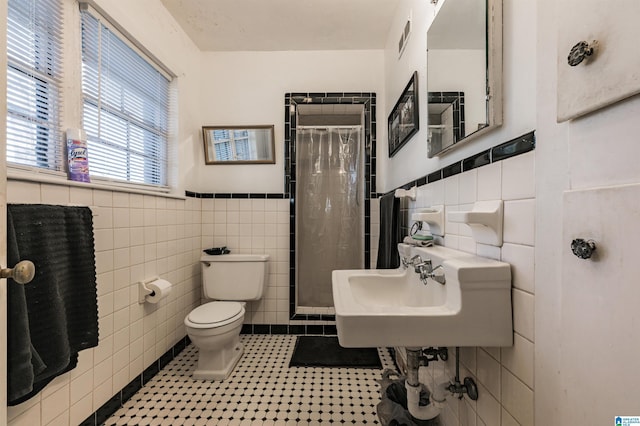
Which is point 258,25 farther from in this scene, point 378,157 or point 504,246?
point 504,246

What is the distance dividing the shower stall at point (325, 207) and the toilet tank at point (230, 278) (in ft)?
1.54

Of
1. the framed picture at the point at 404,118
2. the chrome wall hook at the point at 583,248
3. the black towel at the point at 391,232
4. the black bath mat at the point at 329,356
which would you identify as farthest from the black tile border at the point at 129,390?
the framed picture at the point at 404,118

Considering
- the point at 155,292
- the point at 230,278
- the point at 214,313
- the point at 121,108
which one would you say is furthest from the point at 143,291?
the point at 121,108

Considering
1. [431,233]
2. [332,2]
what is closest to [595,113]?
[431,233]

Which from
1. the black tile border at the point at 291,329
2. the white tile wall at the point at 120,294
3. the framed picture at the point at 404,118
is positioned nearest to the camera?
the white tile wall at the point at 120,294

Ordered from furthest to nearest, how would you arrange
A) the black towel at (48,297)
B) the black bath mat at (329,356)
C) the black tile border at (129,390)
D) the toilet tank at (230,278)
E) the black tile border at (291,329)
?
the black tile border at (291,329) → the toilet tank at (230,278) → the black bath mat at (329,356) → the black tile border at (129,390) → the black towel at (48,297)

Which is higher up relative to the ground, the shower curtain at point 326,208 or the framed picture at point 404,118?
the framed picture at point 404,118

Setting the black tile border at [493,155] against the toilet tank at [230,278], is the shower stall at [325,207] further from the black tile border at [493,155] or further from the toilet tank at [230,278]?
the black tile border at [493,155]

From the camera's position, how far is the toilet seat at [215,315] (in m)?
1.67

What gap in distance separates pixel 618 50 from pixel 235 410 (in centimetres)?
189

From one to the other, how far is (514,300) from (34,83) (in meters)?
1.93

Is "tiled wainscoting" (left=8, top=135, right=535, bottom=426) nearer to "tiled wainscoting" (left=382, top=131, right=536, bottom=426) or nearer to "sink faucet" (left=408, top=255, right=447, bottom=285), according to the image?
"tiled wainscoting" (left=382, top=131, right=536, bottom=426)

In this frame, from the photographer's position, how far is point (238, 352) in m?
1.97

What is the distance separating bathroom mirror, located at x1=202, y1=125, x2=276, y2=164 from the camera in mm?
2391
